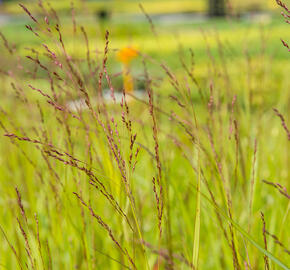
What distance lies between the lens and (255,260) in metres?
1.22

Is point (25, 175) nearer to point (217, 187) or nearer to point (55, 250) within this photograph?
point (55, 250)

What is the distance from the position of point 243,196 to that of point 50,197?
1.96 feet

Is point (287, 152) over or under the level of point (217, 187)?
under

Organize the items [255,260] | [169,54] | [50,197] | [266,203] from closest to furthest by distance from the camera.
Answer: [255,260]
[50,197]
[266,203]
[169,54]

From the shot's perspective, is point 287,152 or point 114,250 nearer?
point 114,250

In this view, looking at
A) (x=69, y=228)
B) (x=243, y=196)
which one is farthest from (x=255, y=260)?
(x=69, y=228)

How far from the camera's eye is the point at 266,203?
172 centimetres

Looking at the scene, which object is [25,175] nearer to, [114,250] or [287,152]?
[114,250]

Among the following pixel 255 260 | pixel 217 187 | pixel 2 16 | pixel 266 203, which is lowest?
pixel 2 16

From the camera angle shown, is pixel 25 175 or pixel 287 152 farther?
pixel 25 175

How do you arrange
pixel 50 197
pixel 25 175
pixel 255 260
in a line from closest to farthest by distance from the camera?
pixel 255 260
pixel 50 197
pixel 25 175

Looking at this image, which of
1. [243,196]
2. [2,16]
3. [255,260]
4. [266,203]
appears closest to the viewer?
[255,260]

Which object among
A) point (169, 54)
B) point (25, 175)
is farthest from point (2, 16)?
point (25, 175)

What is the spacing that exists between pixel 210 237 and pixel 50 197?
51 cm
